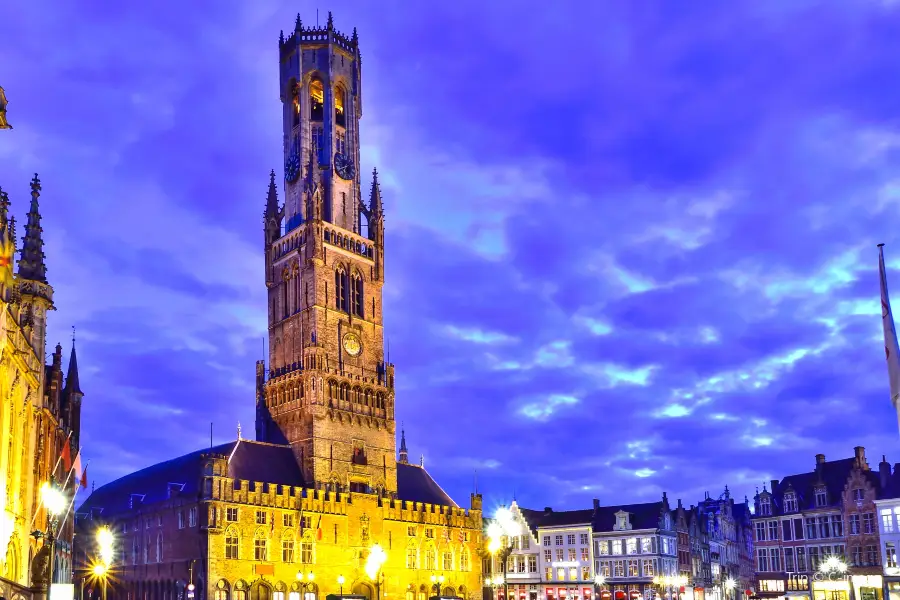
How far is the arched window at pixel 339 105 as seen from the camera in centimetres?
10538

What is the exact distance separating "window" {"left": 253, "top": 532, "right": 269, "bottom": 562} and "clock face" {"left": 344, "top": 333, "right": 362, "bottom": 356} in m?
21.4

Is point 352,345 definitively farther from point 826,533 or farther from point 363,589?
point 826,533

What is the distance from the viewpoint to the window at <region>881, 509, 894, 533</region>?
87.9m

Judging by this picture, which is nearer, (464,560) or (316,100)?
(464,560)

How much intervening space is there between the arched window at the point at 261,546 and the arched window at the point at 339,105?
147 feet

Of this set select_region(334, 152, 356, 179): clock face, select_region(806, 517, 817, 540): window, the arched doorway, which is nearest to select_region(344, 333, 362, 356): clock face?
select_region(334, 152, 356, 179): clock face

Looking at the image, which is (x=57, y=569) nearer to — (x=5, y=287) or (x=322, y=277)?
(x=5, y=287)

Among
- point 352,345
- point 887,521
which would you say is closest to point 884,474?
point 887,521

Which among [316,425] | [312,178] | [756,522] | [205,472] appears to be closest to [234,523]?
[205,472]

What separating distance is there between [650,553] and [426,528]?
27.0 meters

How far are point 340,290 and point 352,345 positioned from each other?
568 cm

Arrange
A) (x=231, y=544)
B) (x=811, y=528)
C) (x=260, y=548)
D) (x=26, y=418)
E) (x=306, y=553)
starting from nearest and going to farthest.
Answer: (x=26, y=418) → (x=231, y=544) → (x=260, y=548) → (x=306, y=553) → (x=811, y=528)

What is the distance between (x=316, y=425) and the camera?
3570 inches

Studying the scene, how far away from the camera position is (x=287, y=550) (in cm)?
8306
